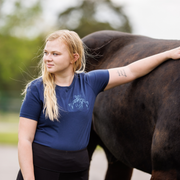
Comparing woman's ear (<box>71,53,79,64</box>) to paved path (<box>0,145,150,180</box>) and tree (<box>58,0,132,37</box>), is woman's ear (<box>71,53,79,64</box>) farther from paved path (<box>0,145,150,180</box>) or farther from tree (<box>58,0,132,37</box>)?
tree (<box>58,0,132,37</box>)

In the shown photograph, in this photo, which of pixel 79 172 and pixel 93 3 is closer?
pixel 79 172

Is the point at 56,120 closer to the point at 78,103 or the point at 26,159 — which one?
the point at 78,103

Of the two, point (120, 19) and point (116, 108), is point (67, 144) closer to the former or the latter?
point (116, 108)

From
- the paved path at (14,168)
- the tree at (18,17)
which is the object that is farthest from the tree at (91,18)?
the paved path at (14,168)

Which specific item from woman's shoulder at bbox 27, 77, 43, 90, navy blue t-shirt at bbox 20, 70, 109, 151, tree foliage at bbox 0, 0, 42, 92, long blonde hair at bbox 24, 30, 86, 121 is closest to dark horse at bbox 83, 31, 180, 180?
navy blue t-shirt at bbox 20, 70, 109, 151

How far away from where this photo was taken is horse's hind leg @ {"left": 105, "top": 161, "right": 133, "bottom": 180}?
3.69 meters

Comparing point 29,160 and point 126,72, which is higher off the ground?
point 126,72

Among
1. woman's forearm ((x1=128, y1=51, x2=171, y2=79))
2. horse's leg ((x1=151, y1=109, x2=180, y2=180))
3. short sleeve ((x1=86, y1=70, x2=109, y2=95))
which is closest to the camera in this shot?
horse's leg ((x1=151, y1=109, x2=180, y2=180))

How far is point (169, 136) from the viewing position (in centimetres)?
191

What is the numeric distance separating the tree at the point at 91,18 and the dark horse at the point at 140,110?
28.7 m

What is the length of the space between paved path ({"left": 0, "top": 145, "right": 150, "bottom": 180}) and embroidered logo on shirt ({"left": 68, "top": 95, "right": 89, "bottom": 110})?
3959mm

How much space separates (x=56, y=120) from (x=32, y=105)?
0.20m

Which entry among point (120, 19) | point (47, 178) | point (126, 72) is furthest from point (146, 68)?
point (120, 19)

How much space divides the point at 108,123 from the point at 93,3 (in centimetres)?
3556
